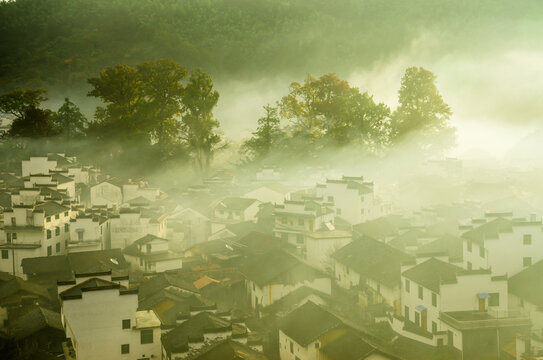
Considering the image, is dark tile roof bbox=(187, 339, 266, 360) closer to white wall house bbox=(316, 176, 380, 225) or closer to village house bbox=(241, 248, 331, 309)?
village house bbox=(241, 248, 331, 309)

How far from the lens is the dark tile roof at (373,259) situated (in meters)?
27.9

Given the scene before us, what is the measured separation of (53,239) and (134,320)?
13783 millimetres

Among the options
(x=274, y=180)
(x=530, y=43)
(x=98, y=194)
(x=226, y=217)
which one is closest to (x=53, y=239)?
(x=98, y=194)

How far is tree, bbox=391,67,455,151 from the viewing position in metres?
50.6

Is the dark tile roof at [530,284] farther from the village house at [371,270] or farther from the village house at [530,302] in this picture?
the village house at [371,270]

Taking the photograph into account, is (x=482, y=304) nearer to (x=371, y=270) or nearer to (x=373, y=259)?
(x=371, y=270)

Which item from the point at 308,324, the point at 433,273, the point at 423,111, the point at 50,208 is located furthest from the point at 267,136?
the point at 308,324

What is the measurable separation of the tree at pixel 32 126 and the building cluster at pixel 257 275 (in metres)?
5.14

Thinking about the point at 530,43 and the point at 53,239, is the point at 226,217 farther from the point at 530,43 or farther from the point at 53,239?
the point at 530,43

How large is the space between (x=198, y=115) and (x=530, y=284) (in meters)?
32.7

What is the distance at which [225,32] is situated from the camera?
3590 inches

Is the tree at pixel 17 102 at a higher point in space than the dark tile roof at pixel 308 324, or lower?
higher

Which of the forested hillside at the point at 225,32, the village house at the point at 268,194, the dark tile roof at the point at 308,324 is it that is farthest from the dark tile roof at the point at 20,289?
the forested hillside at the point at 225,32

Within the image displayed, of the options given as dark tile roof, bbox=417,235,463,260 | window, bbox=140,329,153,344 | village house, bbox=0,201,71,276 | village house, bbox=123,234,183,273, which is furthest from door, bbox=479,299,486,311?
village house, bbox=0,201,71,276
